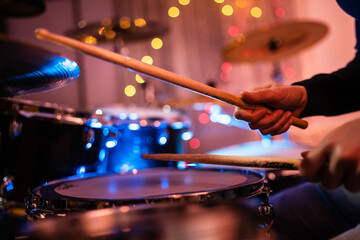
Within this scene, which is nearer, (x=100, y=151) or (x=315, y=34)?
(x=100, y=151)

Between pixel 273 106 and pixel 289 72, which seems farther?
pixel 289 72

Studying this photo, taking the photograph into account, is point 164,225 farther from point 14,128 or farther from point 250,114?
point 14,128

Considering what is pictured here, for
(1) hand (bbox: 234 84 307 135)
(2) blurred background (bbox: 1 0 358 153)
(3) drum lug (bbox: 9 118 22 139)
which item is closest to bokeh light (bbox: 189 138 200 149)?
(2) blurred background (bbox: 1 0 358 153)

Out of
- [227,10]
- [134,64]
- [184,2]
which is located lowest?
[134,64]

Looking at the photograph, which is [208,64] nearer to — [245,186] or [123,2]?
[123,2]

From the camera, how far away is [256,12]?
9.02ft

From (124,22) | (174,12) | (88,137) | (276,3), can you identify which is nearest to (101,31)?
(124,22)

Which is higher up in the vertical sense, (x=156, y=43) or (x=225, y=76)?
(x=156, y=43)

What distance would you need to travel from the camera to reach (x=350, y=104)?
0.80 m

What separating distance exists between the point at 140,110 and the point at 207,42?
1.49m

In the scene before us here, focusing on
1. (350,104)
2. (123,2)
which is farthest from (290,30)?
(123,2)

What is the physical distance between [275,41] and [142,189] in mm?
1729

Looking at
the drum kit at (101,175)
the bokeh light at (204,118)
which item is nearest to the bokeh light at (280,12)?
the drum kit at (101,175)

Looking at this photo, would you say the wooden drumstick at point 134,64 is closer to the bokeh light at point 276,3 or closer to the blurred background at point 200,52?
the blurred background at point 200,52
